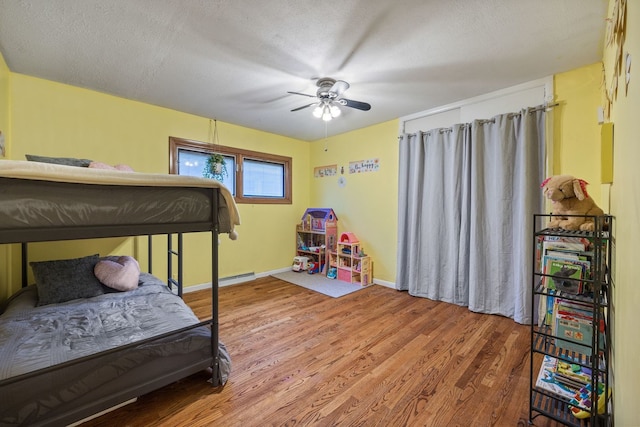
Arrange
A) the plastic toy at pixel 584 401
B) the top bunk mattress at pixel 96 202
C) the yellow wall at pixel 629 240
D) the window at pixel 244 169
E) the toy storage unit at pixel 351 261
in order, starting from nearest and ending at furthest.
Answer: the yellow wall at pixel 629 240 → the top bunk mattress at pixel 96 202 → the plastic toy at pixel 584 401 → the window at pixel 244 169 → the toy storage unit at pixel 351 261

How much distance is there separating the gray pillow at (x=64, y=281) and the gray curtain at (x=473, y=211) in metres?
3.21

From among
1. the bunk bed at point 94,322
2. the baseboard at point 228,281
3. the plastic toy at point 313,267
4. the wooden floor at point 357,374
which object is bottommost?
the wooden floor at point 357,374

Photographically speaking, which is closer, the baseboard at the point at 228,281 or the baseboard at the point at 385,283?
the baseboard at the point at 228,281

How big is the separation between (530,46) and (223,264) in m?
3.89

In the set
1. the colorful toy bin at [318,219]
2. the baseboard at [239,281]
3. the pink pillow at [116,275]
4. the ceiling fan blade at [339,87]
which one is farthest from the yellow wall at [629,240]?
the colorful toy bin at [318,219]

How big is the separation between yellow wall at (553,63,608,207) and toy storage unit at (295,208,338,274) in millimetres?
→ 2734

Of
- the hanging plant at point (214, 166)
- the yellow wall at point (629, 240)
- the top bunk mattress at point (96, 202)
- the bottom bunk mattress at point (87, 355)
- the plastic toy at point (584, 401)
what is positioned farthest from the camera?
the hanging plant at point (214, 166)

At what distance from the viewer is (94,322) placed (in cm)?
167

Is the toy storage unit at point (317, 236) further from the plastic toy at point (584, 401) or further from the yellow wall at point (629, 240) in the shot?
the yellow wall at point (629, 240)

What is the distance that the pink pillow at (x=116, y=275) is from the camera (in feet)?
7.24

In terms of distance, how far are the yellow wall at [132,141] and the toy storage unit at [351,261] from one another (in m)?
0.99

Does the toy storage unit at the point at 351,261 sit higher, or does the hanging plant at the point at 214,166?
the hanging plant at the point at 214,166

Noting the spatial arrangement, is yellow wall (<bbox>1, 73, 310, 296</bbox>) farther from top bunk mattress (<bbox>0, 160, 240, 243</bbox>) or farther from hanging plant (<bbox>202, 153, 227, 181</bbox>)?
top bunk mattress (<bbox>0, 160, 240, 243</bbox>)

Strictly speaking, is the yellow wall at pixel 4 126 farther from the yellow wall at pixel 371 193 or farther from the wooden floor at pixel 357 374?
the yellow wall at pixel 371 193
